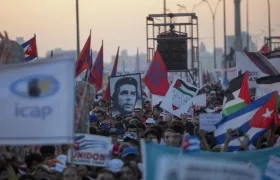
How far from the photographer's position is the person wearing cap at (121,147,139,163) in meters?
10.6

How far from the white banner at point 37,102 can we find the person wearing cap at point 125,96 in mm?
10441

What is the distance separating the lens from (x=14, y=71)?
8.49m

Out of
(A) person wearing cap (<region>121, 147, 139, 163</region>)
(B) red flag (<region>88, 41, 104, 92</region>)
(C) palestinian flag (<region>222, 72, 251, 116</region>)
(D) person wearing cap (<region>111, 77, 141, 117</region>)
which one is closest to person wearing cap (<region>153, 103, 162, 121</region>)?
(D) person wearing cap (<region>111, 77, 141, 117</region>)

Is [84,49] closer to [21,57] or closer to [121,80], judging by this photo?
[121,80]

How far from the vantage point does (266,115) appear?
1236 cm

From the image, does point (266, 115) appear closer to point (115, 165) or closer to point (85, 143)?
point (85, 143)

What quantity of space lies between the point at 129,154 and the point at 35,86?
8.19ft

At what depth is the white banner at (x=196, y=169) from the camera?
8.55 m

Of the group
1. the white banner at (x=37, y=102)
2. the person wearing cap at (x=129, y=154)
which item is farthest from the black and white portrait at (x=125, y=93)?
the white banner at (x=37, y=102)

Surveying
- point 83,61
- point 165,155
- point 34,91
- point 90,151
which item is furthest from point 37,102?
point 83,61

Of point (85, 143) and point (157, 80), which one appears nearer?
point (85, 143)

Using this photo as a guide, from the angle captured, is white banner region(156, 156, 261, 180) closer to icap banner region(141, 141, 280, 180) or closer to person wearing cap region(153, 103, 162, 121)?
icap banner region(141, 141, 280, 180)

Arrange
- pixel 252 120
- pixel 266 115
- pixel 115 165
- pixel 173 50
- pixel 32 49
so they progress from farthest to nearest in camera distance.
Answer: pixel 173 50
pixel 32 49
pixel 266 115
pixel 252 120
pixel 115 165

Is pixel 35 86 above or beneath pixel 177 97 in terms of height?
above
